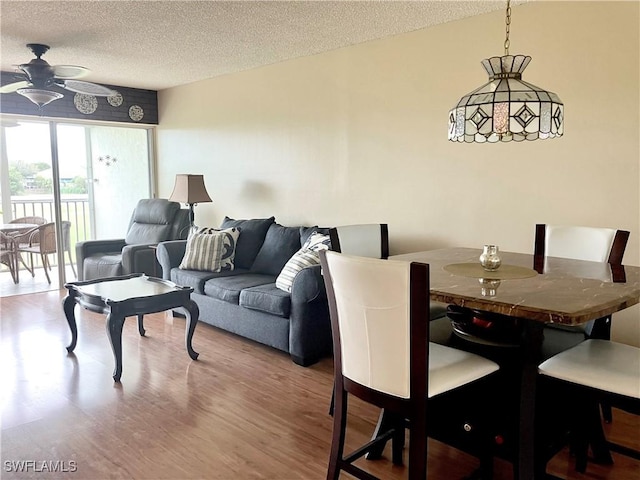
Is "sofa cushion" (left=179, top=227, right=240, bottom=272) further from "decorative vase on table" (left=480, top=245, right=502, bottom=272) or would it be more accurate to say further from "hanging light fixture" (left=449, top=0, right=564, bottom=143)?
"hanging light fixture" (left=449, top=0, right=564, bottom=143)

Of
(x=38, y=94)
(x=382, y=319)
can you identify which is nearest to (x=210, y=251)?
(x=38, y=94)

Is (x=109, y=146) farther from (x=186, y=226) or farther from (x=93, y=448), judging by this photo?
(x=93, y=448)

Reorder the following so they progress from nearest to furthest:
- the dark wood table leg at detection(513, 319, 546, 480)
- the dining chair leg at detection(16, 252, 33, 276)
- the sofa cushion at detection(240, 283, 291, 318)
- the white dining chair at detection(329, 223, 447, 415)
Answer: the dark wood table leg at detection(513, 319, 546, 480)
the white dining chair at detection(329, 223, 447, 415)
the sofa cushion at detection(240, 283, 291, 318)
the dining chair leg at detection(16, 252, 33, 276)

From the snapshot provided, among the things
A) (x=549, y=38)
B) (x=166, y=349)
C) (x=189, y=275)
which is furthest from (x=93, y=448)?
(x=549, y=38)

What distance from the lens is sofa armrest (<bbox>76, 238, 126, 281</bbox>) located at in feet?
18.2

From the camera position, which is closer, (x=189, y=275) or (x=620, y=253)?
(x=620, y=253)

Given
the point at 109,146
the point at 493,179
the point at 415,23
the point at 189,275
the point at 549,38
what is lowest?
the point at 189,275

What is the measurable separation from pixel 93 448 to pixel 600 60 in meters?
3.40

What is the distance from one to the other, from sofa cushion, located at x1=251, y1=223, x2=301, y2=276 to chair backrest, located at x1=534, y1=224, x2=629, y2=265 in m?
2.07

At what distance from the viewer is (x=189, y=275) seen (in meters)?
4.32

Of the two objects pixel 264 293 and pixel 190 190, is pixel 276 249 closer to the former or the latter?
pixel 264 293

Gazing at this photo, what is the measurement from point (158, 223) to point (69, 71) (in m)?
2.30

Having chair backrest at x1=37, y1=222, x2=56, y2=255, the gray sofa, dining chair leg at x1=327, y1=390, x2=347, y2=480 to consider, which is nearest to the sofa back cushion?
the gray sofa

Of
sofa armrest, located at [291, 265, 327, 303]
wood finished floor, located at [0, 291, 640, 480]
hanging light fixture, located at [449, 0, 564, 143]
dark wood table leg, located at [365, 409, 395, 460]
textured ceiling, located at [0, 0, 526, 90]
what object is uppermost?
textured ceiling, located at [0, 0, 526, 90]
